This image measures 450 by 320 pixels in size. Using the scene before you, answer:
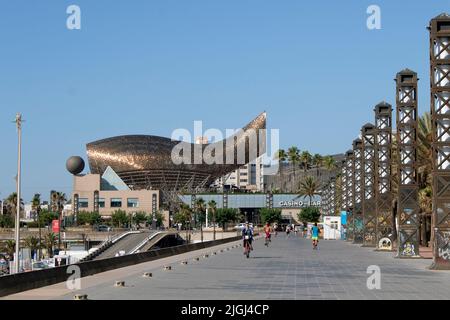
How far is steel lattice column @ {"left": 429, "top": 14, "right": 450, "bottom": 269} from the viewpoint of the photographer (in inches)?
1072

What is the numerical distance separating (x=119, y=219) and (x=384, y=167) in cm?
12383

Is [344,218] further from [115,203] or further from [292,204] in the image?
[292,204]

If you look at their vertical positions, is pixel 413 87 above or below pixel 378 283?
above

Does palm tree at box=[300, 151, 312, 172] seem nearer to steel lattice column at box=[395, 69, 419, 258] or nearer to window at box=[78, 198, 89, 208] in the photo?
window at box=[78, 198, 89, 208]

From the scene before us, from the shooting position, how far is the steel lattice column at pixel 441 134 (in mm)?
27234

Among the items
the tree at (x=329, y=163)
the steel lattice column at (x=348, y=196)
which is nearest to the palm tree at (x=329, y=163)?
the tree at (x=329, y=163)

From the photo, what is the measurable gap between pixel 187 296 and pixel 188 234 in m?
115

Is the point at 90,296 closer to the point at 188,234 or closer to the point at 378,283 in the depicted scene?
the point at 378,283

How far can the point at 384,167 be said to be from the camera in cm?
4772

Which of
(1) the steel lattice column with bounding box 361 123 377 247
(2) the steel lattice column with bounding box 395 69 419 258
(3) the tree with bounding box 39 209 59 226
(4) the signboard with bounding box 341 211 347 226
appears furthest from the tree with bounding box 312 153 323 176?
(2) the steel lattice column with bounding box 395 69 419 258

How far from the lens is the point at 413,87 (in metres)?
37.8

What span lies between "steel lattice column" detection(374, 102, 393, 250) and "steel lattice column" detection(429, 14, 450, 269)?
18595 millimetres

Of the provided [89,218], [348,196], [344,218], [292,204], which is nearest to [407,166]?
[348,196]
